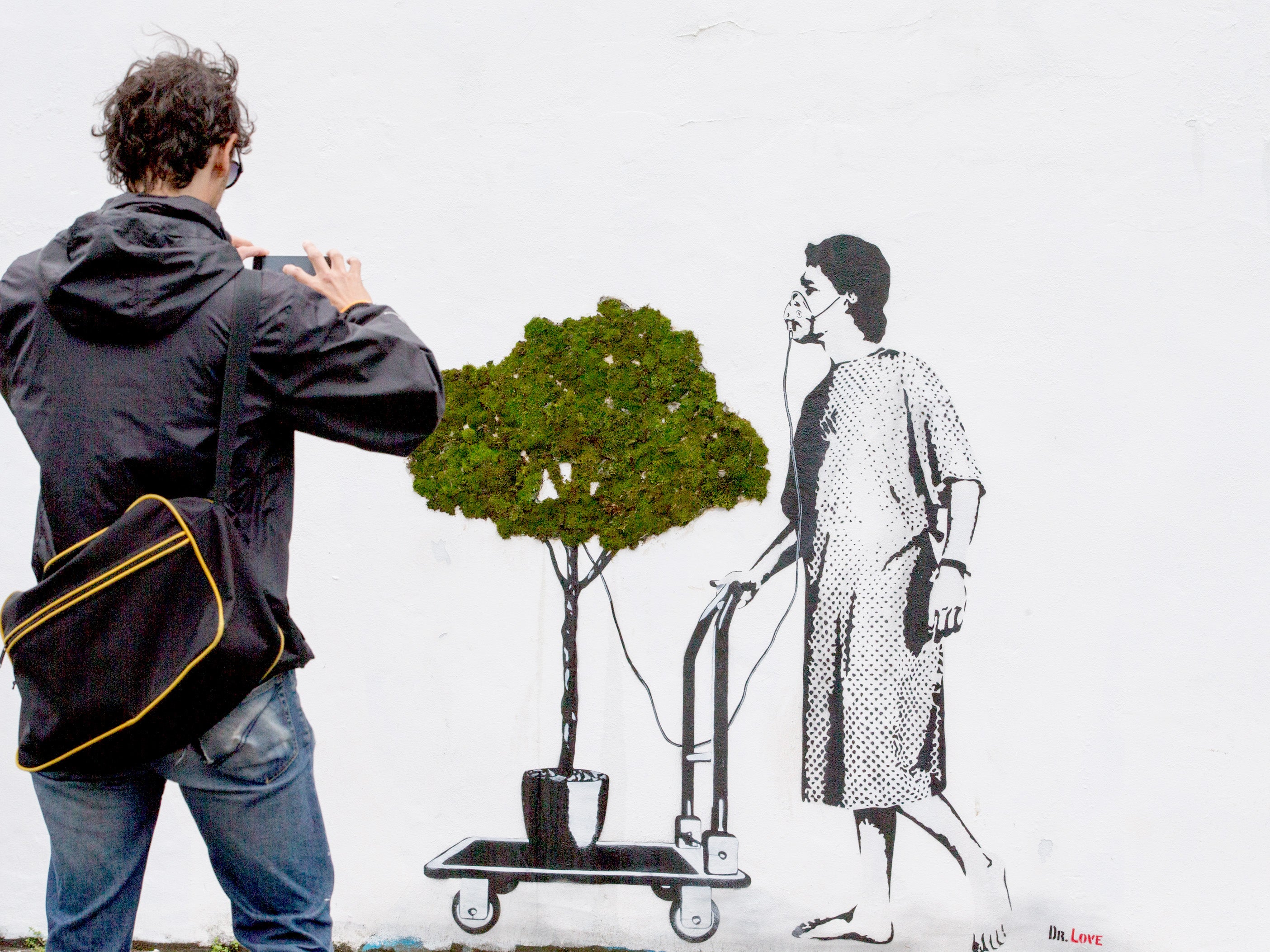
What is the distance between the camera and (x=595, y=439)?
107 inches

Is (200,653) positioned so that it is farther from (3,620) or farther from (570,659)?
(570,659)

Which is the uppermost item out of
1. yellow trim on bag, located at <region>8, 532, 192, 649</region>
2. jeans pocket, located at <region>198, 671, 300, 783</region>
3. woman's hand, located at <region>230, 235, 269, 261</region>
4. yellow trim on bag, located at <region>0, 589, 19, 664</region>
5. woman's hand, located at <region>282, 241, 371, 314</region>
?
woman's hand, located at <region>230, 235, 269, 261</region>

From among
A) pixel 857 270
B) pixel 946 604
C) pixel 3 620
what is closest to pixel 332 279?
pixel 3 620

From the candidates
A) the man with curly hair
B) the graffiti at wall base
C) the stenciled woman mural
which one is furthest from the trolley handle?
the man with curly hair

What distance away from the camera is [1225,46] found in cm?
256

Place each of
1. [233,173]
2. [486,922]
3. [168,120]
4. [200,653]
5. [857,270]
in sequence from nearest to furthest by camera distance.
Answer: [200,653]
[168,120]
[233,173]
[857,270]
[486,922]

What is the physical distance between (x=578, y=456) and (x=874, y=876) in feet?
4.45

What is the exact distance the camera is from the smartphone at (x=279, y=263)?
165cm

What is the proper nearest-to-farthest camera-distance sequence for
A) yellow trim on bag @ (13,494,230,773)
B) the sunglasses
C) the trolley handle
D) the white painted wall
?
yellow trim on bag @ (13,494,230,773) < the sunglasses < the white painted wall < the trolley handle

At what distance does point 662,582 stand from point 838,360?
0.75 metres

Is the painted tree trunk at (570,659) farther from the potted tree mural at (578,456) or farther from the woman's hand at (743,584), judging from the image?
the woman's hand at (743,584)

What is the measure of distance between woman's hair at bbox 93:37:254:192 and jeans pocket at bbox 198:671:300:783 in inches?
31.0

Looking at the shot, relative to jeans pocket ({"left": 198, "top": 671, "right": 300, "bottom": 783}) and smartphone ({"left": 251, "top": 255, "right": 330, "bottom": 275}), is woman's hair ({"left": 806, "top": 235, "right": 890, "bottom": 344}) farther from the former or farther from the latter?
jeans pocket ({"left": 198, "top": 671, "right": 300, "bottom": 783})

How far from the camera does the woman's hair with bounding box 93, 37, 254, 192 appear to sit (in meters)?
1.51
